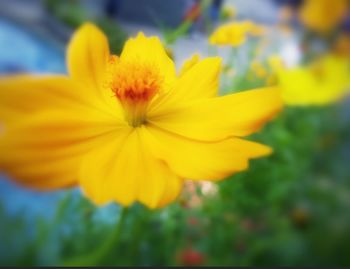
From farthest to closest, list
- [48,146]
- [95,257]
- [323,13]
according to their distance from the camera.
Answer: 1. [323,13]
2. [95,257]
3. [48,146]

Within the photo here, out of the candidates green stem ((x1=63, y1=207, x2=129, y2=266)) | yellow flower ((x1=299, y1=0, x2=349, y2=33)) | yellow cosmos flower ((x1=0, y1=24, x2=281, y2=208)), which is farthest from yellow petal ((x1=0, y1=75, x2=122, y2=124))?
yellow flower ((x1=299, y1=0, x2=349, y2=33))

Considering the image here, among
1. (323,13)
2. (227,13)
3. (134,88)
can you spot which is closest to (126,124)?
(134,88)

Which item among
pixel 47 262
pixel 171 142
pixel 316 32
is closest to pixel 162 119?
pixel 171 142

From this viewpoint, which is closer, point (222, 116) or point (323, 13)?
point (222, 116)

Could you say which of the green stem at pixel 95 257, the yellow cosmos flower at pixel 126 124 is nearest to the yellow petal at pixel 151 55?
the yellow cosmos flower at pixel 126 124

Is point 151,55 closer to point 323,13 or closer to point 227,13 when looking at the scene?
point 227,13

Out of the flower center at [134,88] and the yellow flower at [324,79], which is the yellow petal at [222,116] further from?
the yellow flower at [324,79]

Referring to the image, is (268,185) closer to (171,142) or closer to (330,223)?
(330,223)

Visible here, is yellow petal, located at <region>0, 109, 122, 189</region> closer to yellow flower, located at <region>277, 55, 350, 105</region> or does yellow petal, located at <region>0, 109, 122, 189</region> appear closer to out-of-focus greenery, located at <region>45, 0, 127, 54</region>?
out-of-focus greenery, located at <region>45, 0, 127, 54</region>
